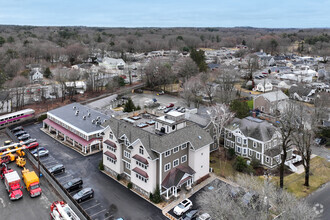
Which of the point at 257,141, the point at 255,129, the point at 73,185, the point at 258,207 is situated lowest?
the point at 73,185

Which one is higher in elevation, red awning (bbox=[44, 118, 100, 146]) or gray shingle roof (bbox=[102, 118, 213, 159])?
gray shingle roof (bbox=[102, 118, 213, 159])

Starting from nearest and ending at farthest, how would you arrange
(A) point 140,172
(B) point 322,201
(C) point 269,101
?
(B) point 322,201, (A) point 140,172, (C) point 269,101

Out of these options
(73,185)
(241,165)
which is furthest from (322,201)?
(73,185)

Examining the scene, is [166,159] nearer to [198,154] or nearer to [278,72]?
[198,154]

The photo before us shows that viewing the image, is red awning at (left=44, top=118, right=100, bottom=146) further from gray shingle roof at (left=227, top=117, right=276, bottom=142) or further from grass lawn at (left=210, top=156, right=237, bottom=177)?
gray shingle roof at (left=227, top=117, right=276, bottom=142)

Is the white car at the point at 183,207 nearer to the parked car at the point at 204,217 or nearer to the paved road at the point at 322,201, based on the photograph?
the parked car at the point at 204,217

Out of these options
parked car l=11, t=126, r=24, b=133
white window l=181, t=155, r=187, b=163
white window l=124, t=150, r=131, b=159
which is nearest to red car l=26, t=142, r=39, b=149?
parked car l=11, t=126, r=24, b=133

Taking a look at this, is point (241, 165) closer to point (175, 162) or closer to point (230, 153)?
point (230, 153)
